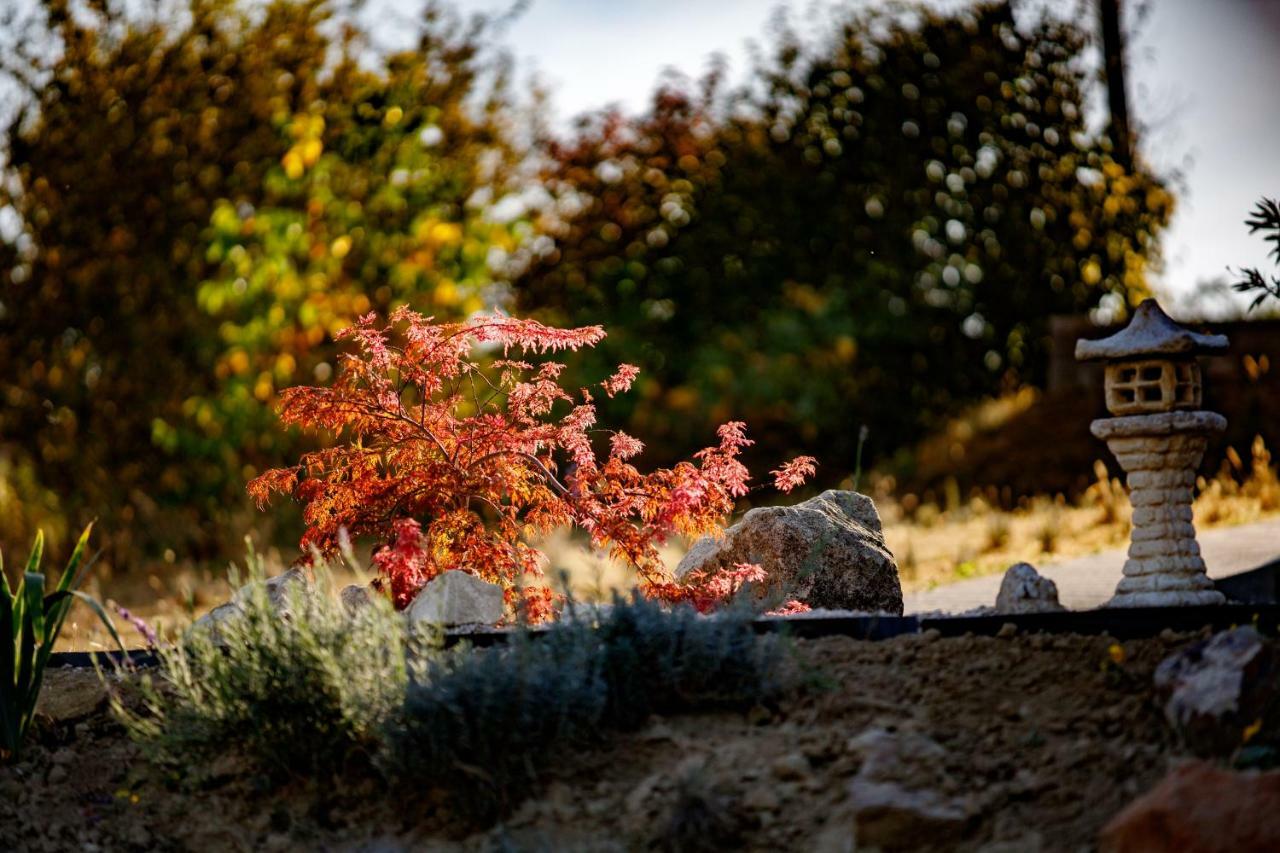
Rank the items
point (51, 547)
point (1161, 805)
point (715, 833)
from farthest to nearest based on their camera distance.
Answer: point (51, 547), point (715, 833), point (1161, 805)

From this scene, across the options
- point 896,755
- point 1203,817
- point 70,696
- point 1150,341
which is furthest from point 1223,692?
point 70,696

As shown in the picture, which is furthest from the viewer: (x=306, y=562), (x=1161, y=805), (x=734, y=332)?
(x=734, y=332)

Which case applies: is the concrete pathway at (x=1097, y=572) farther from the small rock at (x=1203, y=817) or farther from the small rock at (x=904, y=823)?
the small rock at (x=1203, y=817)

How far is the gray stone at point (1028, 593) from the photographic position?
460cm

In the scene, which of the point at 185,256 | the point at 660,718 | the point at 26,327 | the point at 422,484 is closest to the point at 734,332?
the point at 185,256

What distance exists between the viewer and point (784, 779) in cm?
354

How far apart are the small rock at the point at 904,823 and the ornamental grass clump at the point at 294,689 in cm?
125

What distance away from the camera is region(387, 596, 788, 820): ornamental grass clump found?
3.64 meters

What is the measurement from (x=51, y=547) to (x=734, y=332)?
5.75 m

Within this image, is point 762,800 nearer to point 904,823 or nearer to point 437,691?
point 904,823

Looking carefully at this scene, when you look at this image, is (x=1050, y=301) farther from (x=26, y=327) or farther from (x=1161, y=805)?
(x=1161, y=805)

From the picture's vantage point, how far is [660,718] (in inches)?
153

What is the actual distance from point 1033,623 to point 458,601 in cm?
196

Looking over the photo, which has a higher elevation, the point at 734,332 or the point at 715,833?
the point at 734,332
